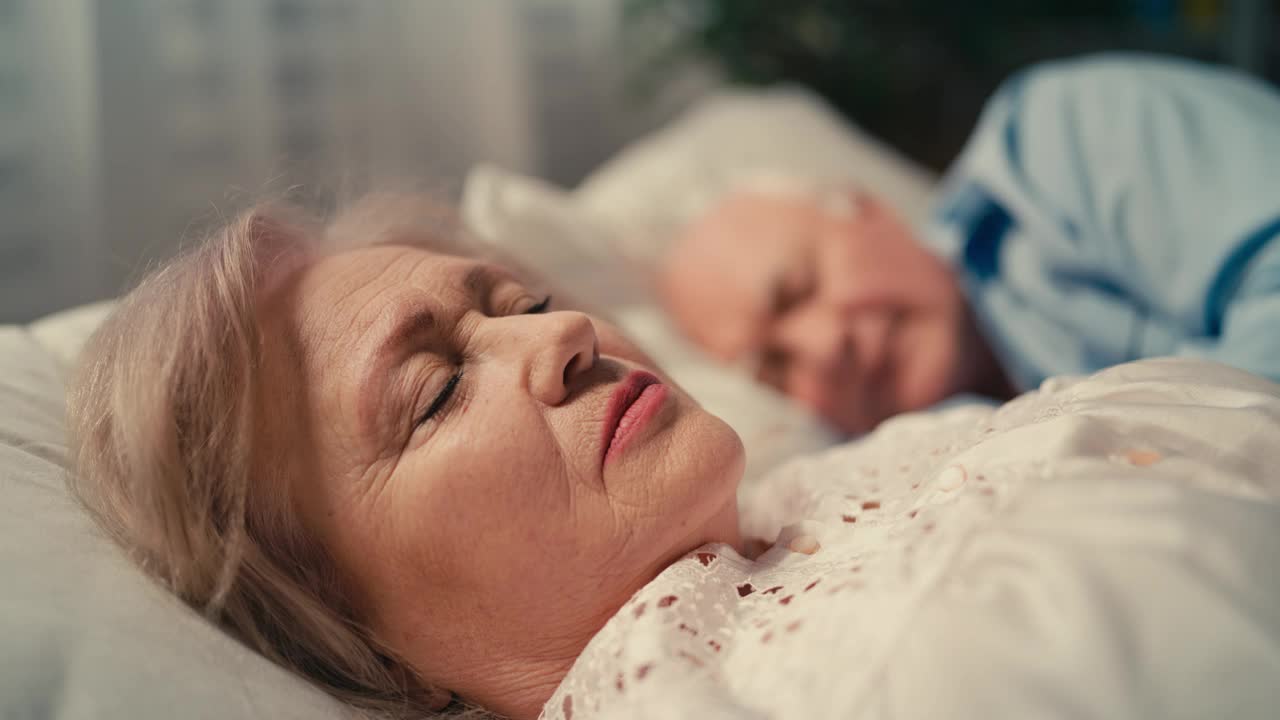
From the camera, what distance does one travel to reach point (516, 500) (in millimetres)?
634

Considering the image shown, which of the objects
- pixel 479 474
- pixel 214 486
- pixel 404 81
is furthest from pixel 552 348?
pixel 404 81

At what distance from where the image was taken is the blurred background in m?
1.58

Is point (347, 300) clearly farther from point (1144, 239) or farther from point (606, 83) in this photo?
point (606, 83)

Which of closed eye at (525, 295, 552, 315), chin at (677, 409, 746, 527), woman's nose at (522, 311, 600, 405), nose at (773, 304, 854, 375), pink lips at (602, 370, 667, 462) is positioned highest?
woman's nose at (522, 311, 600, 405)

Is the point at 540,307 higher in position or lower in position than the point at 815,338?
higher

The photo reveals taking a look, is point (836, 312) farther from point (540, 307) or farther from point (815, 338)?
point (540, 307)

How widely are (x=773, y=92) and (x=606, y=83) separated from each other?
538 millimetres

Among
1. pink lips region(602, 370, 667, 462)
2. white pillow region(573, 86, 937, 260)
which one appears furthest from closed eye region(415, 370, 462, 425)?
white pillow region(573, 86, 937, 260)

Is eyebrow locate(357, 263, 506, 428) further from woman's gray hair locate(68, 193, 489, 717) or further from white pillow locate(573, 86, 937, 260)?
white pillow locate(573, 86, 937, 260)

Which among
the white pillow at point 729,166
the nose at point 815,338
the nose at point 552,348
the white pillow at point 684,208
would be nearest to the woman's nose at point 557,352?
the nose at point 552,348

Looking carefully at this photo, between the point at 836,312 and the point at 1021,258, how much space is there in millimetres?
368

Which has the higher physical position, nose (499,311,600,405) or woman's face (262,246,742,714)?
nose (499,311,600,405)

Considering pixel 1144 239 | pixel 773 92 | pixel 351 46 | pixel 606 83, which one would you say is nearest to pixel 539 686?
pixel 1144 239

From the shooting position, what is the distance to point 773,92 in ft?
8.04
